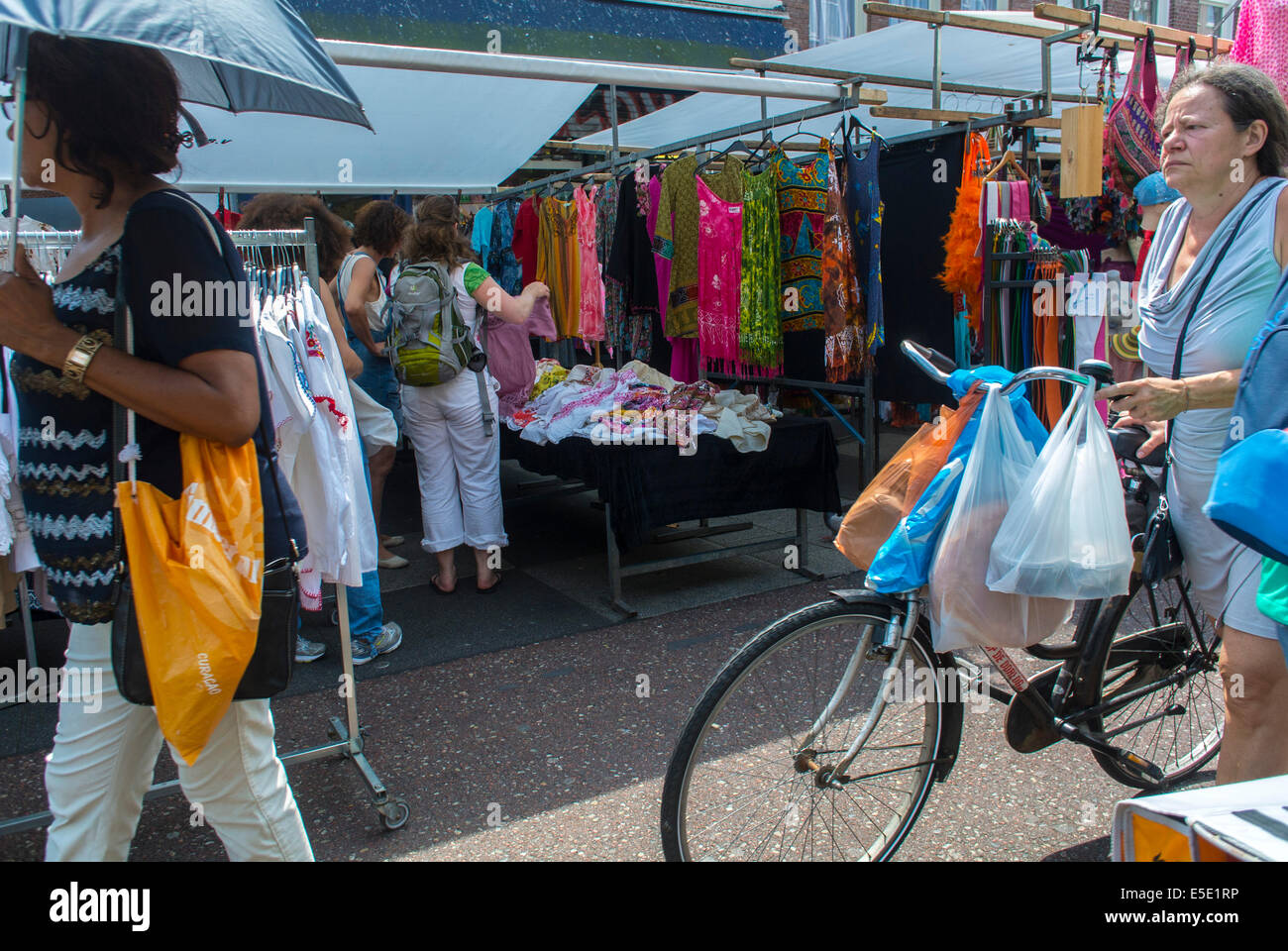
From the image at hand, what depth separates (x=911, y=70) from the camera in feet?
27.9

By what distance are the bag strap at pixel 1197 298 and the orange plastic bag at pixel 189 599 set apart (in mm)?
2087

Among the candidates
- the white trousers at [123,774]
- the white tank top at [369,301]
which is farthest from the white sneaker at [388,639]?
the white trousers at [123,774]

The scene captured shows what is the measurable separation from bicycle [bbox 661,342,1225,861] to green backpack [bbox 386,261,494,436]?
2.91 m

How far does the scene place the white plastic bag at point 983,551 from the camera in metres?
2.19

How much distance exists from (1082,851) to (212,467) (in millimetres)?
2522

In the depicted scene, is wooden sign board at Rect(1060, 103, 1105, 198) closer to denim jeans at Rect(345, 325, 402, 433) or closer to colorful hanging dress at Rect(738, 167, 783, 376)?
colorful hanging dress at Rect(738, 167, 783, 376)

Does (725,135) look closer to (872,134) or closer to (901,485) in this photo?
(872,134)

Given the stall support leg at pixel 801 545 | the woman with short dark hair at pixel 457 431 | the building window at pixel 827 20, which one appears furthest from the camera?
the building window at pixel 827 20

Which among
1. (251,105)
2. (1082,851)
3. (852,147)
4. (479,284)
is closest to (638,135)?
(852,147)

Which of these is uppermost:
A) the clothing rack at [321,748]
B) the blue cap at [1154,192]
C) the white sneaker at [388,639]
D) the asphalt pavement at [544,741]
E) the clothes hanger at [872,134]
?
the clothes hanger at [872,134]

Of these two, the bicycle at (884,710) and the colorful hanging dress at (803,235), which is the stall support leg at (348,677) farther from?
the colorful hanging dress at (803,235)

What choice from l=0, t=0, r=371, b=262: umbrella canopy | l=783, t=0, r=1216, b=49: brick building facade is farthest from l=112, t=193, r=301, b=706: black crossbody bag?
l=783, t=0, r=1216, b=49: brick building facade

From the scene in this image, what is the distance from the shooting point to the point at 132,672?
1.76 meters

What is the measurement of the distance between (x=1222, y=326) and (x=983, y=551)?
33.2 inches
